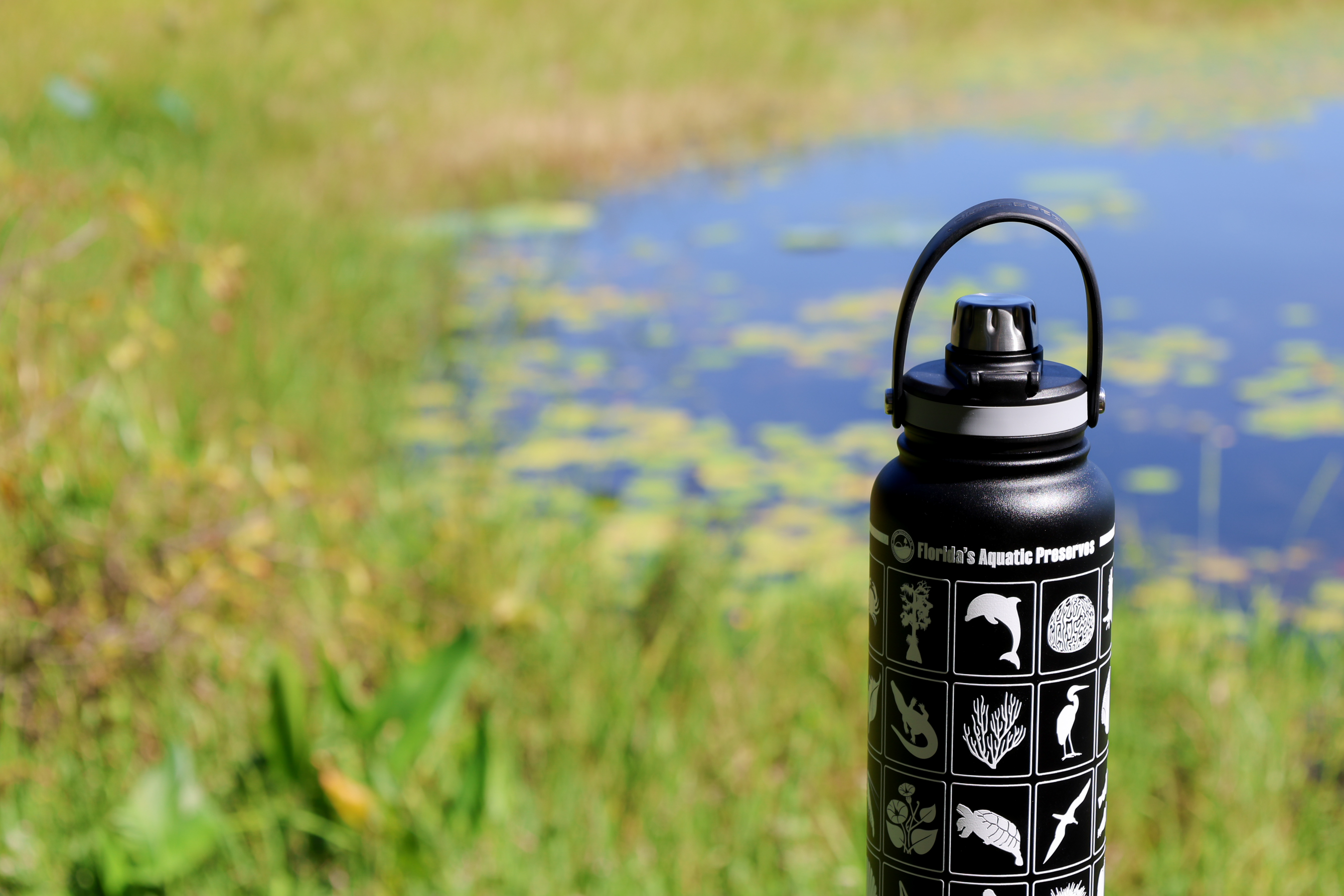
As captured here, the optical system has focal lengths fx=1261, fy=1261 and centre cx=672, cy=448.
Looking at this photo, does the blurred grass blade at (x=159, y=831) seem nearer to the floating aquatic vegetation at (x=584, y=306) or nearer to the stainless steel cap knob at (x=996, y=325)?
the stainless steel cap knob at (x=996, y=325)

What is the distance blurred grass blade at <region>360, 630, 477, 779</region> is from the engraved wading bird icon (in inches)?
37.2

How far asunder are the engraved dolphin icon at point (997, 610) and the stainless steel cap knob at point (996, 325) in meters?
0.21

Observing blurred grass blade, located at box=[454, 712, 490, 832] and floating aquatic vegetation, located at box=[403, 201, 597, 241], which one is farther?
floating aquatic vegetation, located at box=[403, 201, 597, 241]

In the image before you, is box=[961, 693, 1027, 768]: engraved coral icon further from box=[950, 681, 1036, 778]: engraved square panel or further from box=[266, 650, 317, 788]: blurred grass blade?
box=[266, 650, 317, 788]: blurred grass blade

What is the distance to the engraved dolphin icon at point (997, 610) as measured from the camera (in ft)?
3.53

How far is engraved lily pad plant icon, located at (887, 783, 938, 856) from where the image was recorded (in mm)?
1138

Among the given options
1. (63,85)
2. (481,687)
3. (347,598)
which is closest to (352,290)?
(63,85)

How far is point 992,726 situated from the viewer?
3.62 feet

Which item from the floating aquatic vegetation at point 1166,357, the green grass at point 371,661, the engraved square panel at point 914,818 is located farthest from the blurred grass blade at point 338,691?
the floating aquatic vegetation at point 1166,357

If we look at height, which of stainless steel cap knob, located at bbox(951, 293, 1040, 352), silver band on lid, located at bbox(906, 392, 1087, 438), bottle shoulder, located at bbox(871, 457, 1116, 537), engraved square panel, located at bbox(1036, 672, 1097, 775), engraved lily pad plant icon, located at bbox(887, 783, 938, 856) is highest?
stainless steel cap knob, located at bbox(951, 293, 1040, 352)

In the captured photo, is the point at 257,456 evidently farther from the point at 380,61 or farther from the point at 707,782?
the point at 380,61

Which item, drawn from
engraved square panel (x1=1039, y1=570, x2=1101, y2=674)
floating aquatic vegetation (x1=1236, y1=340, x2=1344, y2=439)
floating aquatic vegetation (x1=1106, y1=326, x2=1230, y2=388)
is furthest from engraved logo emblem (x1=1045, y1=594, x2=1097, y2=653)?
floating aquatic vegetation (x1=1106, y1=326, x2=1230, y2=388)

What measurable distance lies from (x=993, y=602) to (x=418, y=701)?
1.04 meters

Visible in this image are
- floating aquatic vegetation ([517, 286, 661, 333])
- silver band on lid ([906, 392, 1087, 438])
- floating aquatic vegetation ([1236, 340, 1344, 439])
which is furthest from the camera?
floating aquatic vegetation ([517, 286, 661, 333])
